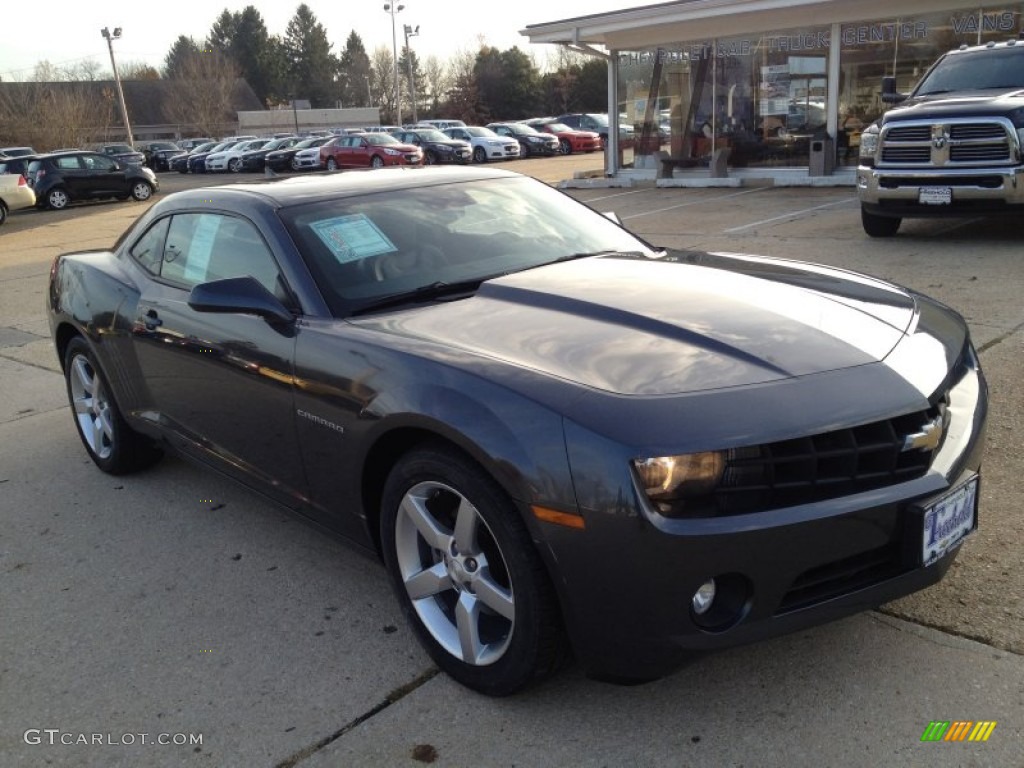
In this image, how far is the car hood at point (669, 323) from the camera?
2.49 m

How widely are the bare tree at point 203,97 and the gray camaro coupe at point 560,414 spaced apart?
265ft

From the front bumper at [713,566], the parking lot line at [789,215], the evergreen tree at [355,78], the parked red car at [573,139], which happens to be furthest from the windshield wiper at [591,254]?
the evergreen tree at [355,78]

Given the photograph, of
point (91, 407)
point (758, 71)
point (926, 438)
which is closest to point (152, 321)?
point (91, 407)

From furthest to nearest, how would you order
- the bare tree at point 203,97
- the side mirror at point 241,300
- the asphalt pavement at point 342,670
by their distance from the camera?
the bare tree at point 203,97, the side mirror at point 241,300, the asphalt pavement at point 342,670

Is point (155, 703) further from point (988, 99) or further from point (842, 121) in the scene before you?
point (842, 121)

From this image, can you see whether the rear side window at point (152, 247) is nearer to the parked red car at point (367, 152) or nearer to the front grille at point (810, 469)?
the front grille at point (810, 469)

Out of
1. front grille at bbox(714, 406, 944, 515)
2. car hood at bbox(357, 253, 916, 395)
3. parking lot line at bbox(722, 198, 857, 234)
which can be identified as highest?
car hood at bbox(357, 253, 916, 395)

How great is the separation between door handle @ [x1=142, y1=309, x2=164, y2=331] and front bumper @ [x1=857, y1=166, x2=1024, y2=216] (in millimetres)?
7795

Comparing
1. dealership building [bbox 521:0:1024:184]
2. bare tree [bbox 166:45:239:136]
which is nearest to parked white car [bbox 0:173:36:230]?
dealership building [bbox 521:0:1024:184]

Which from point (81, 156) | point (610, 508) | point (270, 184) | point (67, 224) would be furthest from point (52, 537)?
point (81, 156)

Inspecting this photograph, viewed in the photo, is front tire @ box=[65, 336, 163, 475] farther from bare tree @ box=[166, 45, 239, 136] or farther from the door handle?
bare tree @ box=[166, 45, 239, 136]

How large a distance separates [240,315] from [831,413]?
221cm

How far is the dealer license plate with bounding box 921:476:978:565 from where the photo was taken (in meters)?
2.37

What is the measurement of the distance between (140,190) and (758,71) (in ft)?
60.4
